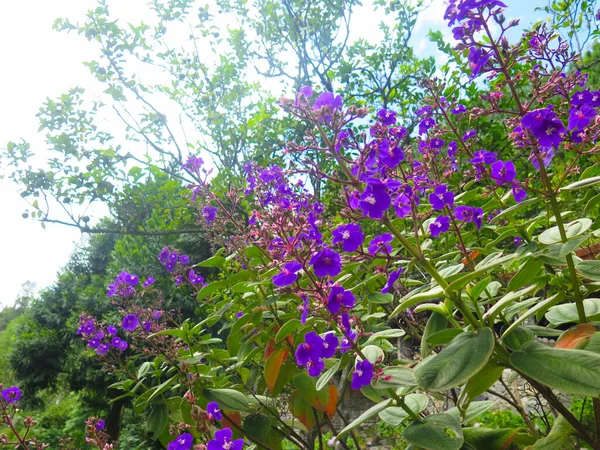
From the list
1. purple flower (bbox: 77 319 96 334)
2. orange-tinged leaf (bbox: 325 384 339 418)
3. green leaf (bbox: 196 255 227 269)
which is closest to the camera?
orange-tinged leaf (bbox: 325 384 339 418)

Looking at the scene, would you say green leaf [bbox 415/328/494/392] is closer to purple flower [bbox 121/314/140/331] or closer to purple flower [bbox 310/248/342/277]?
purple flower [bbox 310/248/342/277]

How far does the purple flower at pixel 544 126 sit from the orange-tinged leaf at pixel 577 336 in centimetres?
52

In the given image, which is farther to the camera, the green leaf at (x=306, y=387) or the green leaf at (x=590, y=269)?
the green leaf at (x=306, y=387)

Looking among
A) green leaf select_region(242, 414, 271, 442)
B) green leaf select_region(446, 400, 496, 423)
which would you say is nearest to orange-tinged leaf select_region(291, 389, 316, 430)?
green leaf select_region(242, 414, 271, 442)

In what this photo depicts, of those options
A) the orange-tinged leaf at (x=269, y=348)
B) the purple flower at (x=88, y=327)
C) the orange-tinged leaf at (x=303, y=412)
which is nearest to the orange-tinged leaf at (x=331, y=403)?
the orange-tinged leaf at (x=303, y=412)

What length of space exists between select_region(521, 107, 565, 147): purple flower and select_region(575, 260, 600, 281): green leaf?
38cm

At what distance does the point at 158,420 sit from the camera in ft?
7.82

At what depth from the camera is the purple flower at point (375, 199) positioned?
1172 millimetres

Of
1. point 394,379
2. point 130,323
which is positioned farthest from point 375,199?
point 130,323

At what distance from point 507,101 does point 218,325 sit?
476 cm

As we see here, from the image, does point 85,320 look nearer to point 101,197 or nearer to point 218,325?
point 101,197

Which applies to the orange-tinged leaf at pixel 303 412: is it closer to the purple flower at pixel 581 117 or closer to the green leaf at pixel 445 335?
the green leaf at pixel 445 335

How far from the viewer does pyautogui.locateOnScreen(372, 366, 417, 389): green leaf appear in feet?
4.19

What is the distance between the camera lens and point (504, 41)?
1.37m
